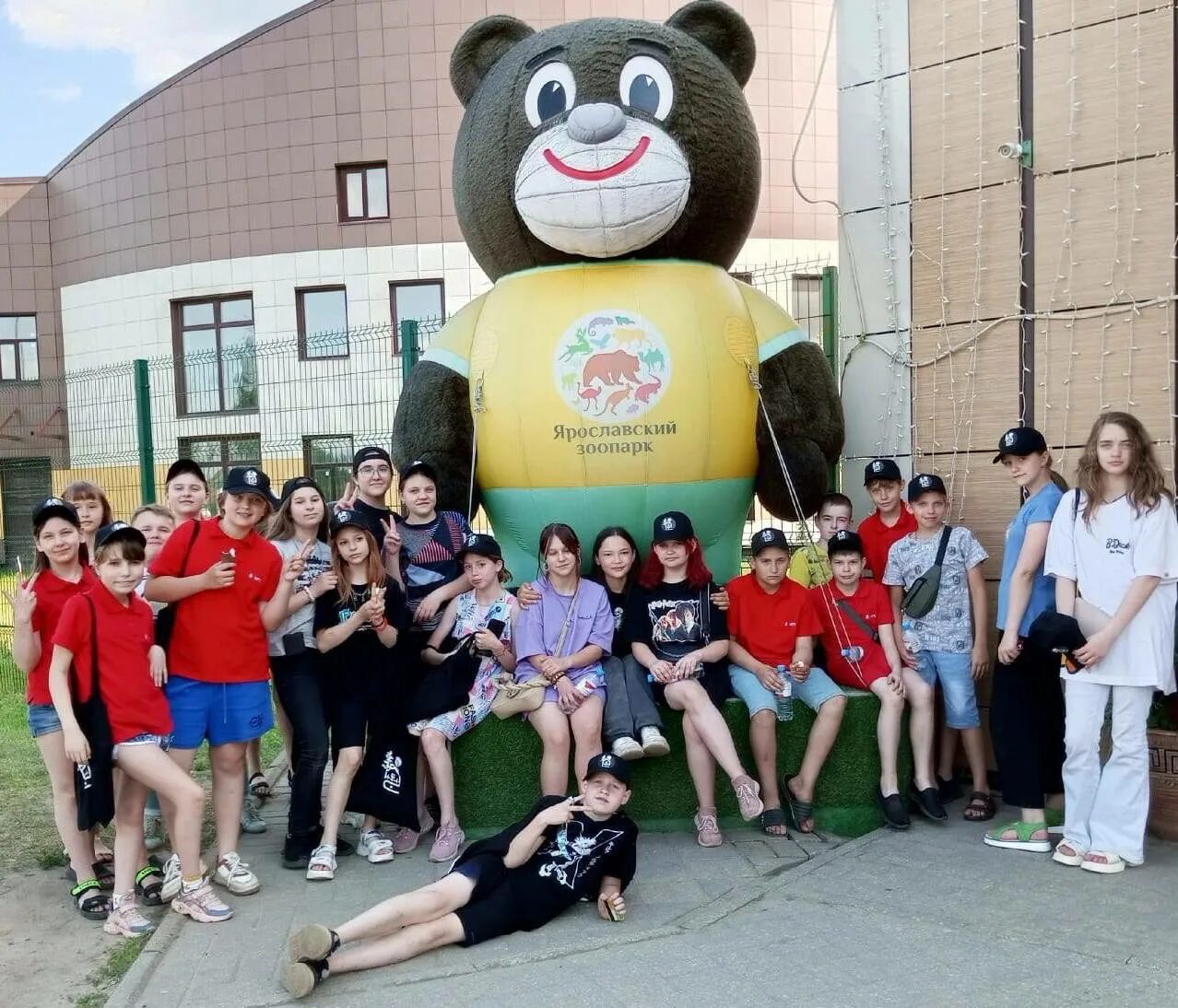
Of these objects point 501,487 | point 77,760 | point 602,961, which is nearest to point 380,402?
point 501,487

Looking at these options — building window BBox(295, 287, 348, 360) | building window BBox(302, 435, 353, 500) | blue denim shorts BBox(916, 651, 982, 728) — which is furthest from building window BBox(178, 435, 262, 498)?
blue denim shorts BBox(916, 651, 982, 728)

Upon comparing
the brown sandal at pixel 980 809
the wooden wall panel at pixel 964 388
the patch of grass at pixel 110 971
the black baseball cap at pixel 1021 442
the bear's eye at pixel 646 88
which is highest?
the bear's eye at pixel 646 88

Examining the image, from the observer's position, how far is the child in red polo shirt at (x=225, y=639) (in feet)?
13.2

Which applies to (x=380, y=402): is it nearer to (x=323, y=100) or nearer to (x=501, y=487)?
(x=501, y=487)

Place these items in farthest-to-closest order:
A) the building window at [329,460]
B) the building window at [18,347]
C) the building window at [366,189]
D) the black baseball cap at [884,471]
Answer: the building window at [18,347], the building window at [366,189], the building window at [329,460], the black baseball cap at [884,471]

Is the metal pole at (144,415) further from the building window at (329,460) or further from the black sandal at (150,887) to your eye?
the black sandal at (150,887)

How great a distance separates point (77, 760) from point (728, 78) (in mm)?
3911

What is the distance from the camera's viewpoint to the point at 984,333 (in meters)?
5.11

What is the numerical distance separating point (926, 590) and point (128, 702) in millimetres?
3125

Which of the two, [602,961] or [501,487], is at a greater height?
[501,487]

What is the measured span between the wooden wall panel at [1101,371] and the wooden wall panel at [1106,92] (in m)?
0.69

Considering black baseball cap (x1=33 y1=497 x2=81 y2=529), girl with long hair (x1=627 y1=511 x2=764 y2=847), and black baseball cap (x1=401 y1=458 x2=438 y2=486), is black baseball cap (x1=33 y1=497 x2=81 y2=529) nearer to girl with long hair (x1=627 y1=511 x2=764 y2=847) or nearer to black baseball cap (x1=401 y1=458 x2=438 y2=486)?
black baseball cap (x1=401 y1=458 x2=438 y2=486)

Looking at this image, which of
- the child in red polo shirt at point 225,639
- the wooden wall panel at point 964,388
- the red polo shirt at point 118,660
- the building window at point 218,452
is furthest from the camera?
the building window at point 218,452

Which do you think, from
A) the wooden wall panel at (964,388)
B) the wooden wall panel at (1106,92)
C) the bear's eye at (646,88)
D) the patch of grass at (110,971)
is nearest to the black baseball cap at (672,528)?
the wooden wall panel at (964,388)
